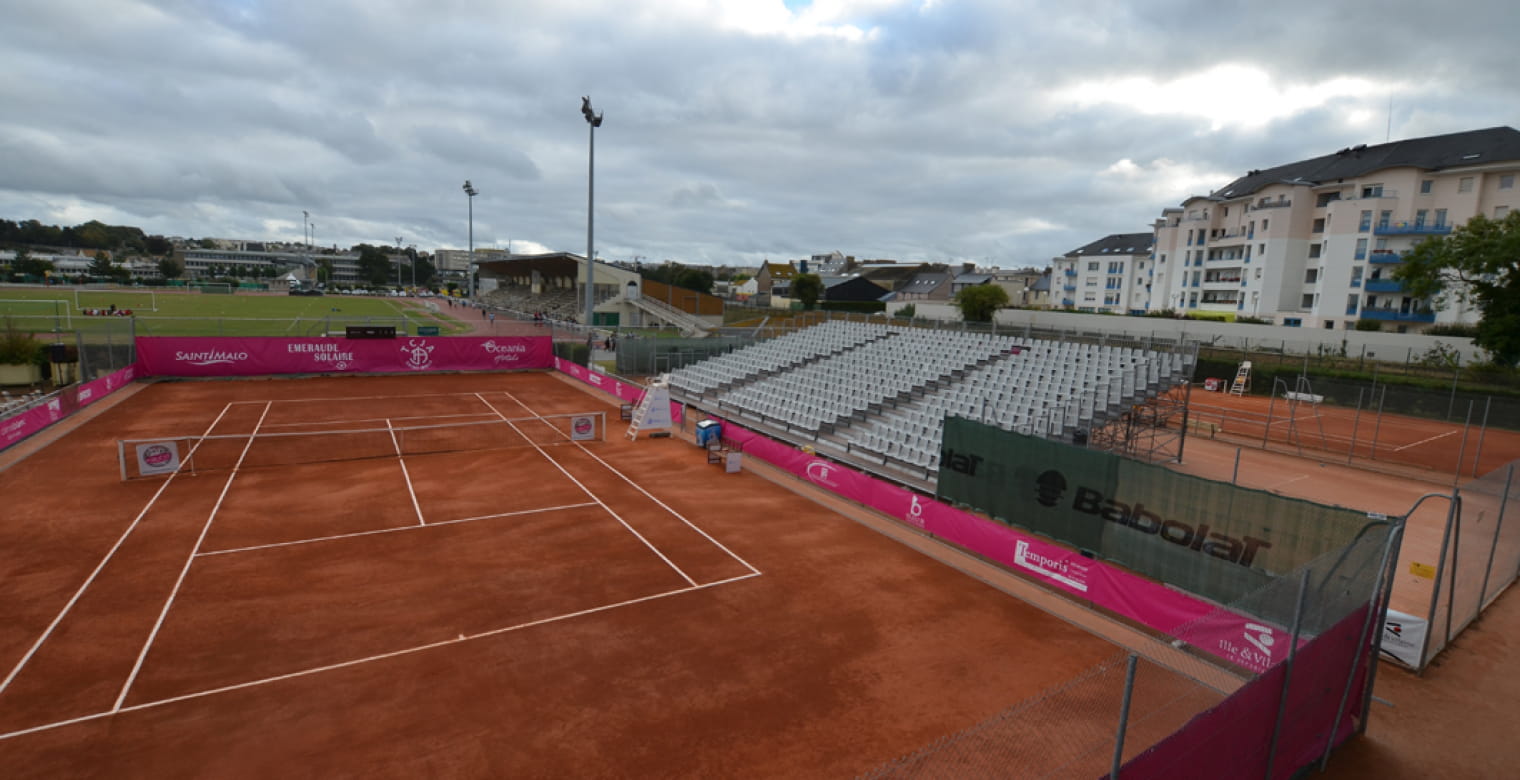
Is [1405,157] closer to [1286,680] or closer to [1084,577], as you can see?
[1084,577]

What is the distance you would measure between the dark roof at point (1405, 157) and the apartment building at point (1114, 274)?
13505mm

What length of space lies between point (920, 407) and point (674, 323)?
48825mm

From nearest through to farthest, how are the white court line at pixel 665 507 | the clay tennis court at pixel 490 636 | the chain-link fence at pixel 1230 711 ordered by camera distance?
1. the chain-link fence at pixel 1230 711
2. the clay tennis court at pixel 490 636
3. the white court line at pixel 665 507

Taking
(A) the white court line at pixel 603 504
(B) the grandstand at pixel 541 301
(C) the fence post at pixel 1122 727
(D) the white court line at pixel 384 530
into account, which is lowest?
(D) the white court line at pixel 384 530

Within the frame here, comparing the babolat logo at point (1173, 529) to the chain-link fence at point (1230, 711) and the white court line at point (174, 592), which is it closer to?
the chain-link fence at point (1230, 711)

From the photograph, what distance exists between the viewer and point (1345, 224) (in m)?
55.1

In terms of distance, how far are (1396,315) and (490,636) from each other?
68.6 meters

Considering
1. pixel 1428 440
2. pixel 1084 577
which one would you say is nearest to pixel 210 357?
pixel 1084 577

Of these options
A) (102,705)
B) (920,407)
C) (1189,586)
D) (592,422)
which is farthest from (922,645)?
(592,422)

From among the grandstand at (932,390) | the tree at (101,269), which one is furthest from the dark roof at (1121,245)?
the tree at (101,269)

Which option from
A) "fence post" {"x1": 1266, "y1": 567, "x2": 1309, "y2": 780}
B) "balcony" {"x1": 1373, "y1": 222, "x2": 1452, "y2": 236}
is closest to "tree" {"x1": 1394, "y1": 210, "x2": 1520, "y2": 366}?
"balcony" {"x1": 1373, "y1": 222, "x2": 1452, "y2": 236}

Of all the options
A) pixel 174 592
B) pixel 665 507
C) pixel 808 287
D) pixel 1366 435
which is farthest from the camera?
pixel 808 287

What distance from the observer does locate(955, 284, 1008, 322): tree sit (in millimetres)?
61594

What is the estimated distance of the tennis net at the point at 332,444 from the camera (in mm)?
19578
